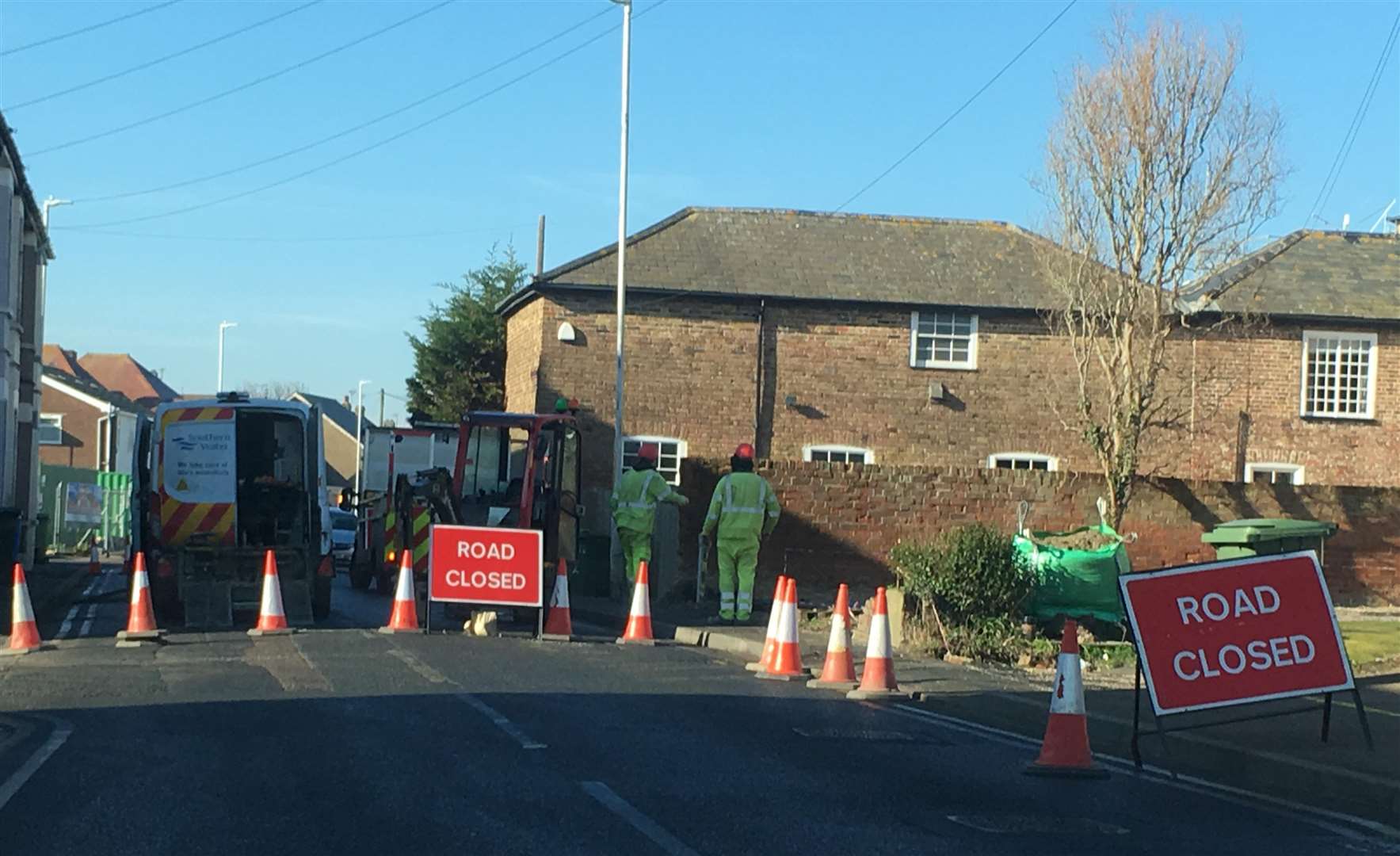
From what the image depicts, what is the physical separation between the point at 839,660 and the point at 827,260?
19801mm

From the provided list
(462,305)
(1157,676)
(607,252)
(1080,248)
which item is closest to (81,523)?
(462,305)

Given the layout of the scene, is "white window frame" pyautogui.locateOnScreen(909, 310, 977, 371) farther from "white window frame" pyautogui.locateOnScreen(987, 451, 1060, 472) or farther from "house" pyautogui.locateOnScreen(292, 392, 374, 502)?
"house" pyautogui.locateOnScreen(292, 392, 374, 502)

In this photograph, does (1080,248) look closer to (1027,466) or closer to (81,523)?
(1027,466)

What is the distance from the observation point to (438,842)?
22.4ft

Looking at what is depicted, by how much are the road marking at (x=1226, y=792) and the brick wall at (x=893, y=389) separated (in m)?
19.1

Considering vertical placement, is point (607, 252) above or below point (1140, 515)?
above

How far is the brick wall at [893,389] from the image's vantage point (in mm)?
30312

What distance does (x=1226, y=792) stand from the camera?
8.98 meters

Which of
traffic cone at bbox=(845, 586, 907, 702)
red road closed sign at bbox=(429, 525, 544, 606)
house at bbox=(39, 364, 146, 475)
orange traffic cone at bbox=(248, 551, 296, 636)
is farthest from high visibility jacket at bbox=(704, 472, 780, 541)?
house at bbox=(39, 364, 146, 475)

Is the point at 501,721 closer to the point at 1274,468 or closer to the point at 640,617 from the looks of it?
the point at 640,617

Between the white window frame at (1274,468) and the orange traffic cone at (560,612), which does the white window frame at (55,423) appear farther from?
the orange traffic cone at (560,612)

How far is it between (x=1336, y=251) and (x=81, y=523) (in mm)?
32329

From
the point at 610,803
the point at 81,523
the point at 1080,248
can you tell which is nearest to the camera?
the point at 610,803

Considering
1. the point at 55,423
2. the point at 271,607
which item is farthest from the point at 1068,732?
the point at 55,423
